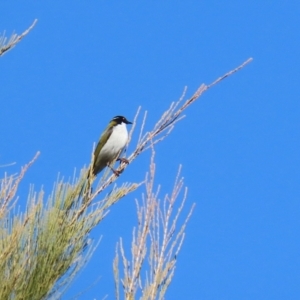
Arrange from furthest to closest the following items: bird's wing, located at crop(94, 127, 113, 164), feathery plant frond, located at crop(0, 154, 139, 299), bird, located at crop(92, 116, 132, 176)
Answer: bird's wing, located at crop(94, 127, 113, 164) → bird, located at crop(92, 116, 132, 176) → feathery plant frond, located at crop(0, 154, 139, 299)

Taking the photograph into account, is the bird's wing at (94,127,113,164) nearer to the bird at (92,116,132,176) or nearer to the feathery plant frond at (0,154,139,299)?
the bird at (92,116,132,176)

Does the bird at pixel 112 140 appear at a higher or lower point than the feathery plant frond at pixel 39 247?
higher

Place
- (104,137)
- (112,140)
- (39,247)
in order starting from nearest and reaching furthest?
(39,247) → (112,140) → (104,137)

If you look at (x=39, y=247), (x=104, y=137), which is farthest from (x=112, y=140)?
(x=39, y=247)

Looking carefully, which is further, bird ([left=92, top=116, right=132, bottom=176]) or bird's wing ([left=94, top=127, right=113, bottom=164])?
bird's wing ([left=94, top=127, right=113, bottom=164])

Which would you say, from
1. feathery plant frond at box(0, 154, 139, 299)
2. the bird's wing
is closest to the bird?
the bird's wing

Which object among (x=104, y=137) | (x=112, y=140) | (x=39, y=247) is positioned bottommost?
(x=39, y=247)

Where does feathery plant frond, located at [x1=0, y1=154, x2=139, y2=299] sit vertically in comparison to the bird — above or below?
below

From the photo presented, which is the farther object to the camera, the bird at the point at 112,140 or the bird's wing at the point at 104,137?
the bird's wing at the point at 104,137

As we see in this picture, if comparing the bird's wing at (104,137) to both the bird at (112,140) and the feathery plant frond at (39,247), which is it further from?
the feathery plant frond at (39,247)

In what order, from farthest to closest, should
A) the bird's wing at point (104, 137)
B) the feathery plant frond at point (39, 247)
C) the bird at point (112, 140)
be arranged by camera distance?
the bird's wing at point (104, 137), the bird at point (112, 140), the feathery plant frond at point (39, 247)

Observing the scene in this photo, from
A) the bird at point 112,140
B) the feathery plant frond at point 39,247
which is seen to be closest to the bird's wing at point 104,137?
the bird at point 112,140

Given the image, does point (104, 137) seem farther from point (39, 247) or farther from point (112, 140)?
point (39, 247)

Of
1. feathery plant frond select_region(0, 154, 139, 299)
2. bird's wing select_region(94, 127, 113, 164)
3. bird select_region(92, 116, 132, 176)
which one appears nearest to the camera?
feathery plant frond select_region(0, 154, 139, 299)
